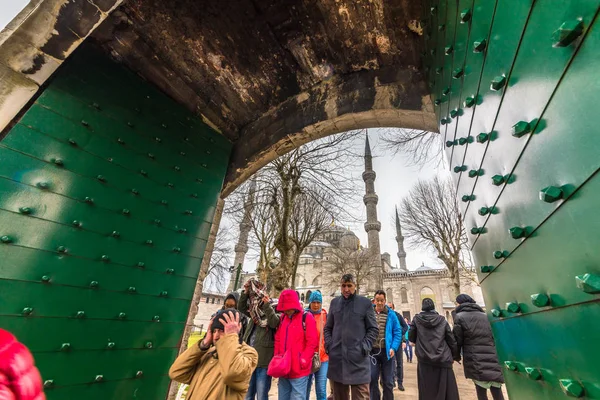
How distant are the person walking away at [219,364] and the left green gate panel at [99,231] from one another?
111 centimetres

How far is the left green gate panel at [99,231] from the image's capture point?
2266 millimetres

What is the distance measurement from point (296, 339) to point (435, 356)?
5.71 feet

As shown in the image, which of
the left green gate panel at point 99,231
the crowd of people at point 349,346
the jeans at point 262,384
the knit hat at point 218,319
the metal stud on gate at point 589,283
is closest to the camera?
the metal stud on gate at point 589,283

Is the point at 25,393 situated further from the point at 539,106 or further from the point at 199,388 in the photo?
the point at 539,106

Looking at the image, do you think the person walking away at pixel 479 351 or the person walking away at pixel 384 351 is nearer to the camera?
the person walking away at pixel 479 351

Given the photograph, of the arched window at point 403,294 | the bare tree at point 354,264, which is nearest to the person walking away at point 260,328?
the bare tree at point 354,264

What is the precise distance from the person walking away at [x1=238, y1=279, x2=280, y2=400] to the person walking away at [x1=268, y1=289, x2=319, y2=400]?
0.30m

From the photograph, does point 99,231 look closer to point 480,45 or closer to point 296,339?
point 296,339

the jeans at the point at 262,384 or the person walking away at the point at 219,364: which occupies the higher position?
the person walking away at the point at 219,364

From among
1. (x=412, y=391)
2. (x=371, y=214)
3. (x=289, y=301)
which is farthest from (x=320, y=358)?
(x=371, y=214)

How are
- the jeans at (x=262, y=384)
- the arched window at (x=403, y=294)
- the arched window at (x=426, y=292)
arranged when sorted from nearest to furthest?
the jeans at (x=262, y=384) → the arched window at (x=426, y=292) → the arched window at (x=403, y=294)

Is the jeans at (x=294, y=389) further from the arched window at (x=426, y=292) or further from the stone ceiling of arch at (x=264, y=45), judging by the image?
the arched window at (x=426, y=292)

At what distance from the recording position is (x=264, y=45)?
342 centimetres

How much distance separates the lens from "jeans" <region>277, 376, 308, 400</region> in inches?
115
